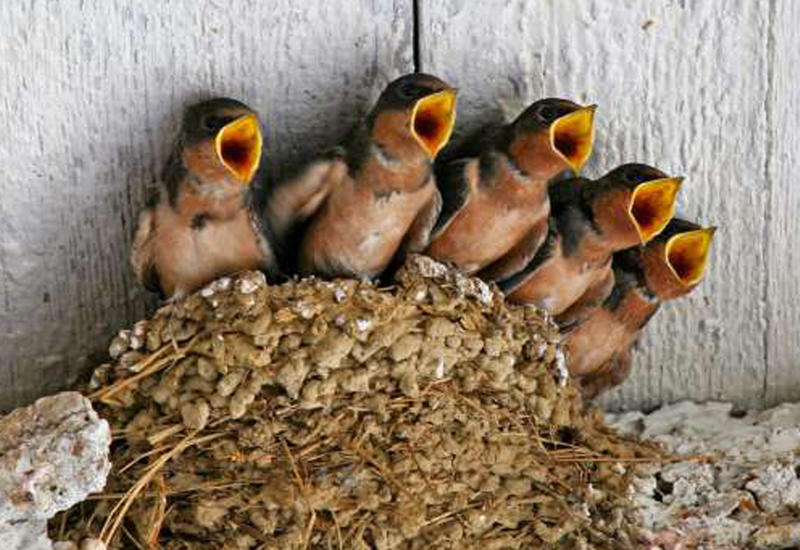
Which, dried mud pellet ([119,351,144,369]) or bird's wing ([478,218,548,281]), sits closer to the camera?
dried mud pellet ([119,351,144,369])

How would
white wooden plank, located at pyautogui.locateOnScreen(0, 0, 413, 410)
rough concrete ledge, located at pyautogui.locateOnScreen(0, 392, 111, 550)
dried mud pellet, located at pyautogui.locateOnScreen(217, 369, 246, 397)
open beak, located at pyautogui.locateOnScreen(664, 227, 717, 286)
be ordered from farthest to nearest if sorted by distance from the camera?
open beak, located at pyautogui.locateOnScreen(664, 227, 717, 286) → white wooden plank, located at pyautogui.locateOnScreen(0, 0, 413, 410) → dried mud pellet, located at pyautogui.locateOnScreen(217, 369, 246, 397) → rough concrete ledge, located at pyautogui.locateOnScreen(0, 392, 111, 550)

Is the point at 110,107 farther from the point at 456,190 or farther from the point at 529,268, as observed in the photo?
the point at 529,268

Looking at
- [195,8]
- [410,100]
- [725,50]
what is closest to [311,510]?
[410,100]

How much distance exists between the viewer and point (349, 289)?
8.69 feet

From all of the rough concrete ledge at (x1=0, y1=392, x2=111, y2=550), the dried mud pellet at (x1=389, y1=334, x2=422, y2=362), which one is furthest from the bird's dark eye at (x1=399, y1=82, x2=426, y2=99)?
the rough concrete ledge at (x1=0, y1=392, x2=111, y2=550)

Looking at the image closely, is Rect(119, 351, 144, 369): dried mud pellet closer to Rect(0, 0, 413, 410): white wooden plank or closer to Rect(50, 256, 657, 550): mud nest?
Rect(50, 256, 657, 550): mud nest

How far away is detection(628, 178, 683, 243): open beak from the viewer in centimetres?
271

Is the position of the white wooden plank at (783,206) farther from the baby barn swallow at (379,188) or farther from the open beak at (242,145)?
the open beak at (242,145)

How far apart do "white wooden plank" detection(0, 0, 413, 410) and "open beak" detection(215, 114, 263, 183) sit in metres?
0.19

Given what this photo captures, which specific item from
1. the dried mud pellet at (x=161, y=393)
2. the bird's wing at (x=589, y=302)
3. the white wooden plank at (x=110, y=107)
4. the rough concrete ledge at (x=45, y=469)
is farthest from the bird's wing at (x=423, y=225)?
the rough concrete ledge at (x=45, y=469)

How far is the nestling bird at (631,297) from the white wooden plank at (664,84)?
0.13 meters

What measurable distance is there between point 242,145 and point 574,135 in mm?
506

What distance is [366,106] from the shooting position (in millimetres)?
2812

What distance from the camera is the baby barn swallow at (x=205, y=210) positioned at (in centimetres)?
256
